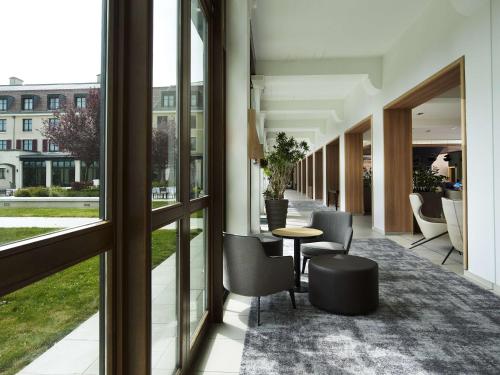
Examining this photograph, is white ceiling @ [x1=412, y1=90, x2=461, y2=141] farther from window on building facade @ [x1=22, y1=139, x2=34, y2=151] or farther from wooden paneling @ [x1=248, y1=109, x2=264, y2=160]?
window on building facade @ [x1=22, y1=139, x2=34, y2=151]

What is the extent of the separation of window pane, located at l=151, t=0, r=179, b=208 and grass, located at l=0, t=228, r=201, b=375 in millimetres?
563

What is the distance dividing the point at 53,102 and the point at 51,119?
0.05 m

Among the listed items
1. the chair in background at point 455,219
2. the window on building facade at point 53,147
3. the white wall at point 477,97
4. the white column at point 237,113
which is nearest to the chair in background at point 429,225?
the chair in background at point 455,219

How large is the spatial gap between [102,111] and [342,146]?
34.7 ft

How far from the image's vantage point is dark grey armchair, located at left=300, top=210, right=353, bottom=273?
3768 mm

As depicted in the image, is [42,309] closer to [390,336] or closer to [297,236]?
[390,336]

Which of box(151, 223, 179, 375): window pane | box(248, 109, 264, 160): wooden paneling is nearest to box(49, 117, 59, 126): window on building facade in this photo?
box(151, 223, 179, 375): window pane

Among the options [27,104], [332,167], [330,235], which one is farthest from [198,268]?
[332,167]

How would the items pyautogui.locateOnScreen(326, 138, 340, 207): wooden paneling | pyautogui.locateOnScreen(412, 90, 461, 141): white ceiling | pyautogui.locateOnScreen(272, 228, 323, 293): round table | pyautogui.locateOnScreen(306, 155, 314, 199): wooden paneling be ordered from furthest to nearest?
pyautogui.locateOnScreen(306, 155, 314, 199): wooden paneling → pyautogui.locateOnScreen(326, 138, 340, 207): wooden paneling → pyautogui.locateOnScreen(412, 90, 461, 141): white ceiling → pyautogui.locateOnScreen(272, 228, 323, 293): round table

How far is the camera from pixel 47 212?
0.87 m

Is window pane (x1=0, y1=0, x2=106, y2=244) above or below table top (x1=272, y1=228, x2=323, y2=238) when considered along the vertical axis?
above

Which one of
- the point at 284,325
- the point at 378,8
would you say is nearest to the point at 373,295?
the point at 284,325

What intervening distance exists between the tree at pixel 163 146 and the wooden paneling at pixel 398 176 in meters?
6.11

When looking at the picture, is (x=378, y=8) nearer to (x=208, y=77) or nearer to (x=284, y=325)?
(x=208, y=77)
